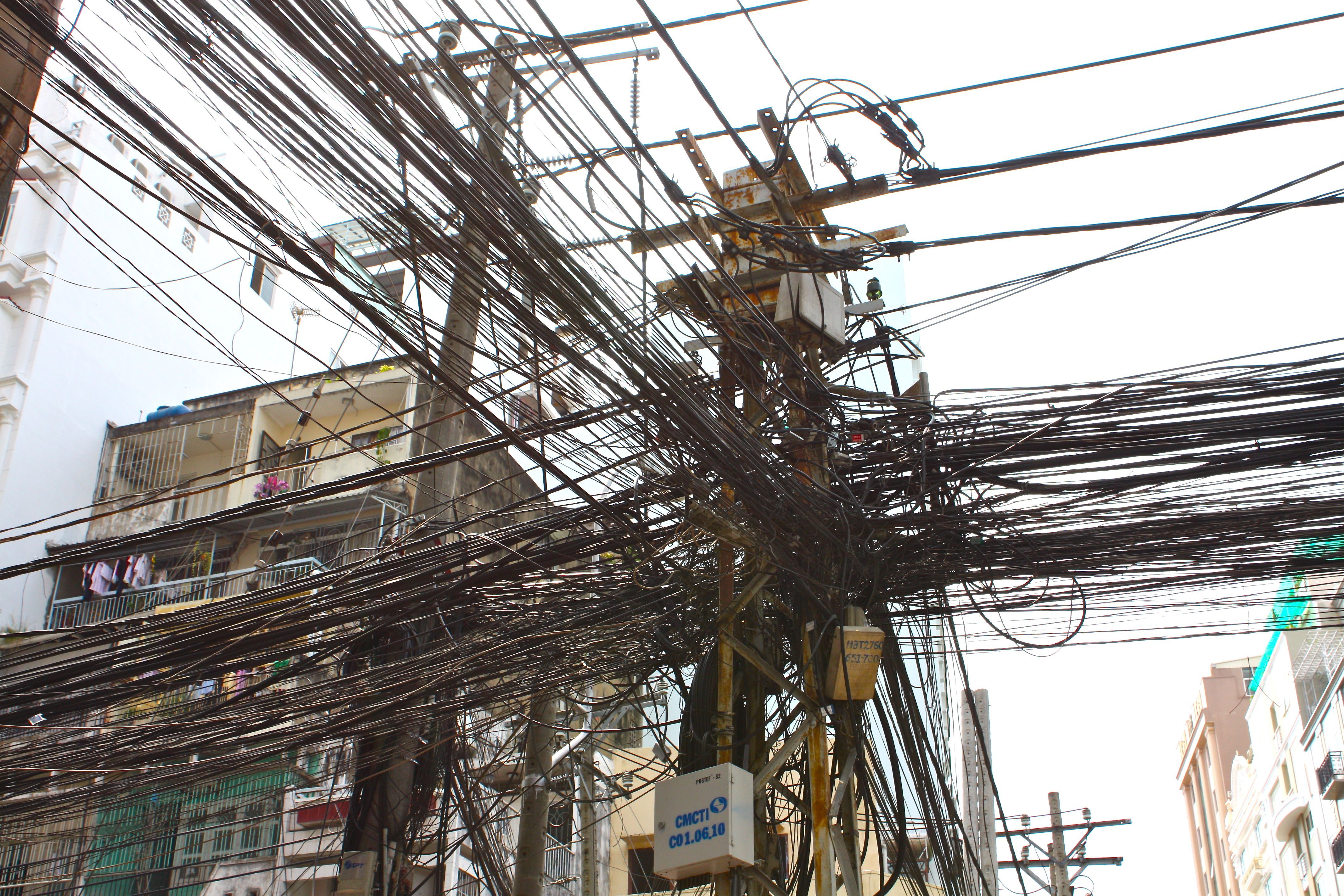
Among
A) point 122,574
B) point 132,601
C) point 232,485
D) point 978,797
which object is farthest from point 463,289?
point 132,601

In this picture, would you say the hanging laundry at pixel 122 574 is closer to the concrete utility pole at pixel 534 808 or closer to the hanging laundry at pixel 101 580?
the hanging laundry at pixel 101 580

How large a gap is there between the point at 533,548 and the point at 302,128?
2.54 meters

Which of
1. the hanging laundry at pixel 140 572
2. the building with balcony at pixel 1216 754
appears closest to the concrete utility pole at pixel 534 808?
the hanging laundry at pixel 140 572

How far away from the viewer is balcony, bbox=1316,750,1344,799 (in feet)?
70.1

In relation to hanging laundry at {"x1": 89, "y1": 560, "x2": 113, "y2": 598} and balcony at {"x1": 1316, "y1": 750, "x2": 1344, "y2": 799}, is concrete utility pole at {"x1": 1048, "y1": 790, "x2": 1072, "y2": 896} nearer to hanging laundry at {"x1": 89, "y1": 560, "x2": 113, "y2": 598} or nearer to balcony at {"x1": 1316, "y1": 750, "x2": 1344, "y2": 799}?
balcony at {"x1": 1316, "y1": 750, "x2": 1344, "y2": 799}

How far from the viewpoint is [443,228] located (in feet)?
9.70

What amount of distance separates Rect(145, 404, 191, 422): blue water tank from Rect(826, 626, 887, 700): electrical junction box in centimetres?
1597

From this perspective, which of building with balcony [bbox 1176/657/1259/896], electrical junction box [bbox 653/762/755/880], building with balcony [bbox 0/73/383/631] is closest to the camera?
electrical junction box [bbox 653/762/755/880]

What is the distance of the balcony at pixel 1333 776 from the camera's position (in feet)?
70.1

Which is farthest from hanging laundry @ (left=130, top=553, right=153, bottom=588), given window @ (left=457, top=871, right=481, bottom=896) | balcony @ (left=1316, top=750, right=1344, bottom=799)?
balcony @ (left=1316, top=750, right=1344, bottom=799)

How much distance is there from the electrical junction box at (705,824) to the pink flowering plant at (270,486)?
1085 centimetres

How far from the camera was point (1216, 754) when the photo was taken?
4588 centimetres

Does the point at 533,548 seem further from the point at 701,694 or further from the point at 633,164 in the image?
the point at 633,164

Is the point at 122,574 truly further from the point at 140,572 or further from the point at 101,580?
the point at 101,580
